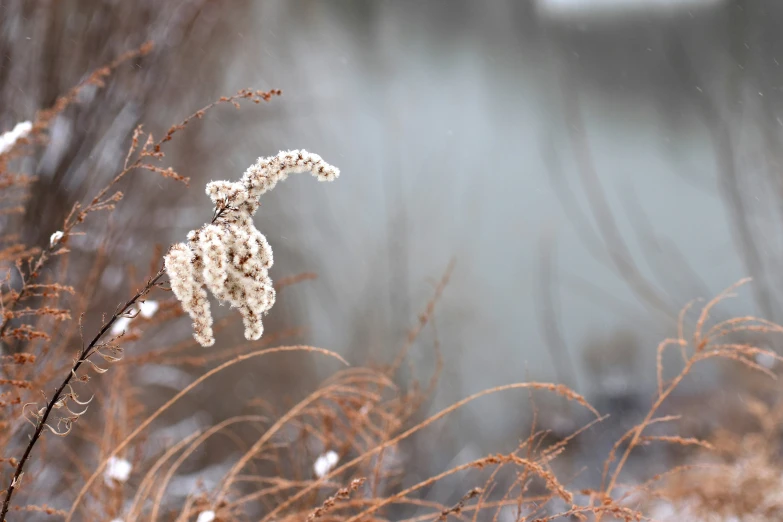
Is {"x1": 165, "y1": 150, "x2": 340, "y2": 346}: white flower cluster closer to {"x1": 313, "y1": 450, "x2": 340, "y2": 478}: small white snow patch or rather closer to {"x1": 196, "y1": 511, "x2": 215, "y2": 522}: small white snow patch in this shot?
{"x1": 196, "y1": 511, "x2": 215, "y2": 522}: small white snow patch

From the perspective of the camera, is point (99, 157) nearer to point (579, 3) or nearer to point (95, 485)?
point (95, 485)

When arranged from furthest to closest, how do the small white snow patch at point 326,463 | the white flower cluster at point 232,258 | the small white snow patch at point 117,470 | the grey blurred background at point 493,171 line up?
the grey blurred background at point 493,171 < the small white snow patch at point 326,463 < the small white snow patch at point 117,470 < the white flower cluster at point 232,258

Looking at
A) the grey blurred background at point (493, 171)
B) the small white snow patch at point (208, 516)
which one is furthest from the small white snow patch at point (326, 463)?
the grey blurred background at point (493, 171)

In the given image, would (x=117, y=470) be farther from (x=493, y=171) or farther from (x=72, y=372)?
(x=493, y=171)

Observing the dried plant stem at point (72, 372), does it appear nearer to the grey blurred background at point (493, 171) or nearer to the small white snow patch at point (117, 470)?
the small white snow patch at point (117, 470)

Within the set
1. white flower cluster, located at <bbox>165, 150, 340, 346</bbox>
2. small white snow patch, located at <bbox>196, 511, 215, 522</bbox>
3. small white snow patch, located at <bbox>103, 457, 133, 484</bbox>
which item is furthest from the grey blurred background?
white flower cluster, located at <bbox>165, 150, 340, 346</bbox>

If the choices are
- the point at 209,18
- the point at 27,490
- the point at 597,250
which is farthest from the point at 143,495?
the point at 597,250

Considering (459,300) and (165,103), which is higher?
(165,103)
